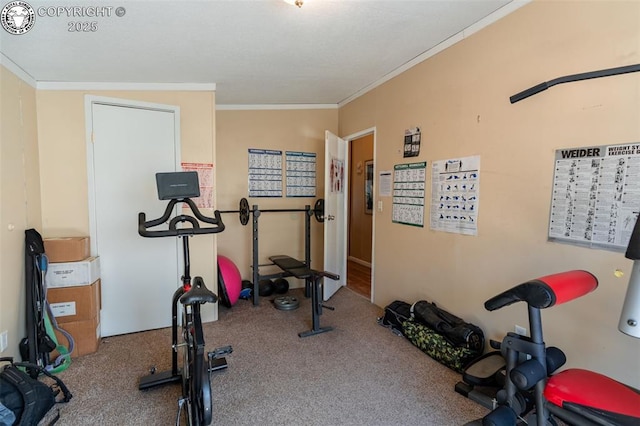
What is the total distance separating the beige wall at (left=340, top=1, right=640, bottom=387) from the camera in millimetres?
1651

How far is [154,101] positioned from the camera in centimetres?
310

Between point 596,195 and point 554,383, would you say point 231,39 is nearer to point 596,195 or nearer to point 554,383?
point 596,195

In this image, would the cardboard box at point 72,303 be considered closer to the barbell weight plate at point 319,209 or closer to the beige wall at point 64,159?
the beige wall at point 64,159

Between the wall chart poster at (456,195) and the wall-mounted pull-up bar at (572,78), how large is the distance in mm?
493

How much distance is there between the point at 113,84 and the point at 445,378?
373 cm

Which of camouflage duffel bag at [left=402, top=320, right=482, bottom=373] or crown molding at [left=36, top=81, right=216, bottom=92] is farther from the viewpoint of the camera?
crown molding at [left=36, top=81, right=216, bottom=92]

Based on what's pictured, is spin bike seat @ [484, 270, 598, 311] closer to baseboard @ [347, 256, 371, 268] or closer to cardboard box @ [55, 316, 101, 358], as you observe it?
cardboard box @ [55, 316, 101, 358]

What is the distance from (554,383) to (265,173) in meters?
3.71

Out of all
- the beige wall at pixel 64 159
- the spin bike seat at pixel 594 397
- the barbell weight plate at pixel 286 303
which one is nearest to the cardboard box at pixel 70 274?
the beige wall at pixel 64 159

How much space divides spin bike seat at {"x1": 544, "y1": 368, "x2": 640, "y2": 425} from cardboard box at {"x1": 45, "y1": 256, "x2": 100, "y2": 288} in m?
3.15

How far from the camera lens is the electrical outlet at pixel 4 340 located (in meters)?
2.23

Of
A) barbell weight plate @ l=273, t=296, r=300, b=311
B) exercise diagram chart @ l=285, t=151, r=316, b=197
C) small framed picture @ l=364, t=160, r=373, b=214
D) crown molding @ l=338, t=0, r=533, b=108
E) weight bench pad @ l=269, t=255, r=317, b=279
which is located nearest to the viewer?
crown molding @ l=338, t=0, r=533, b=108

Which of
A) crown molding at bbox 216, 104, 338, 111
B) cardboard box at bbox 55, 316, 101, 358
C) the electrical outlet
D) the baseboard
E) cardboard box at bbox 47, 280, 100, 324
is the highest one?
crown molding at bbox 216, 104, 338, 111

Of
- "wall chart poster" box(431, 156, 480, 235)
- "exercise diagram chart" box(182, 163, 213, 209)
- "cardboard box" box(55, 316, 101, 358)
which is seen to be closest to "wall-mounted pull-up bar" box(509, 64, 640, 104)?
"wall chart poster" box(431, 156, 480, 235)
